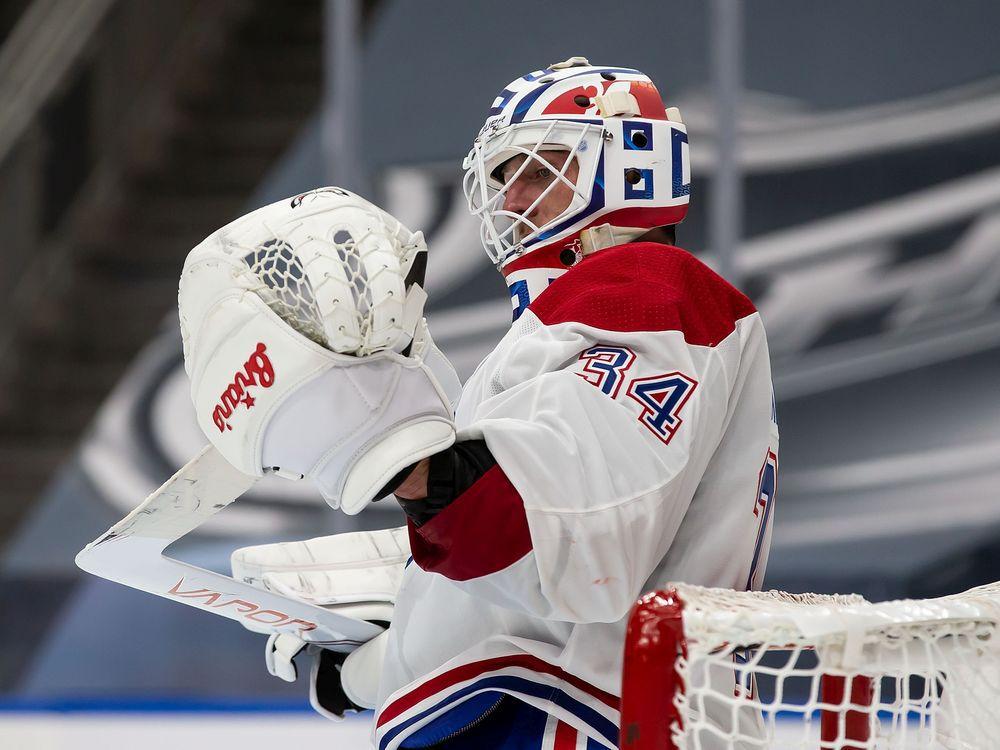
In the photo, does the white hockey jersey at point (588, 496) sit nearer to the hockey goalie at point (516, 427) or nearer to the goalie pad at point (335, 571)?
the hockey goalie at point (516, 427)

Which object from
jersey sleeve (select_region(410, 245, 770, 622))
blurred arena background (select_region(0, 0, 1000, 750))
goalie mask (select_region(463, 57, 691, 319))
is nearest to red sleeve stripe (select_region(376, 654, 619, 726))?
jersey sleeve (select_region(410, 245, 770, 622))

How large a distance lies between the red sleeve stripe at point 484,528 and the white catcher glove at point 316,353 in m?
0.04

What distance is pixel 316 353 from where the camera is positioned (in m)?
0.89

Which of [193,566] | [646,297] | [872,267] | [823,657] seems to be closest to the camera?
[823,657]

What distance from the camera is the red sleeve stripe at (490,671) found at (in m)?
1.07

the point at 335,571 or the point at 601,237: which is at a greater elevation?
the point at 601,237

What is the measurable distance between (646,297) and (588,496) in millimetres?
183

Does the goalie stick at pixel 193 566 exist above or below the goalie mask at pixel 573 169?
below

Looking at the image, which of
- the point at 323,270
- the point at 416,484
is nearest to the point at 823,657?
the point at 416,484

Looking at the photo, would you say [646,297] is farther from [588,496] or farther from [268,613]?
[268,613]

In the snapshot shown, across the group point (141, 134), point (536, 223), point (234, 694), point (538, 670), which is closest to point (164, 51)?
point (141, 134)

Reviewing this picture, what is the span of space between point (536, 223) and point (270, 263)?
1.47ft

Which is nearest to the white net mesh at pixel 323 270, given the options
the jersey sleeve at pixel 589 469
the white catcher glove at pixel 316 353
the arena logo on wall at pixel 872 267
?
the white catcher glove at pixel 316 353

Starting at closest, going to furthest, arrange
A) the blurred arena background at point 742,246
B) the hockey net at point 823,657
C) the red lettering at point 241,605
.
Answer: the hockey net at point 823,657, the red lettering at point 241,605, the blurred arena background at point 742,246
